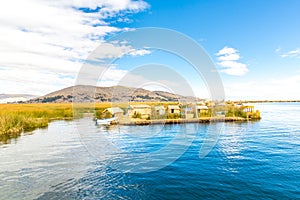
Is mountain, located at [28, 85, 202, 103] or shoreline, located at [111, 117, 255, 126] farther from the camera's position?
mountain, located at [28, 85, 202, 103]

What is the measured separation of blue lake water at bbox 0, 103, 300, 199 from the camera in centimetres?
1265

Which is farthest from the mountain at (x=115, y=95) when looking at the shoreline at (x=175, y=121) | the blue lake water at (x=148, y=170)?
the blue lake water at (x=148, y=170)

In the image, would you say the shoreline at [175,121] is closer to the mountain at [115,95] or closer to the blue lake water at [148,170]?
the mountain at [115,95]

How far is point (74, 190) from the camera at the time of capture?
12.8 metres

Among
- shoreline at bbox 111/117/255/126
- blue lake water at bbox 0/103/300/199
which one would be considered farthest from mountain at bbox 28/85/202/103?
blue lake water at bbox 0/103/300/199

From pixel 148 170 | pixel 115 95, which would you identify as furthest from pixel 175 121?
pixel 148 170

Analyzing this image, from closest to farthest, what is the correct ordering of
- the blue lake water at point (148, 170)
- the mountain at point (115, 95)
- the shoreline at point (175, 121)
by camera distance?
the blue lake water at point (148, 170), the shoreline at point (175, 121), the mountain at point (115, 95)

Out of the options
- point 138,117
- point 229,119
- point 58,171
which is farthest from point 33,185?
point 229,119

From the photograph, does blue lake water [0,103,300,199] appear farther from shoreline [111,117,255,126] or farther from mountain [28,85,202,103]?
shoreline [111,117,255,126]

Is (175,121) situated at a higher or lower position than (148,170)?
higher

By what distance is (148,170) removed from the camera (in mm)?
16703

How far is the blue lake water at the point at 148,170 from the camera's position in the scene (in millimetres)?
12648

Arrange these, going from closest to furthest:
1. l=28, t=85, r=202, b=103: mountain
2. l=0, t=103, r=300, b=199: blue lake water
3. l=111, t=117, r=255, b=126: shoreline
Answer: l=0, t=103, r=300, b=199: blue lake water
l=111, t=117, r=255, b=126: shoreline
l=28, t=85, r=202, b=103: mountain

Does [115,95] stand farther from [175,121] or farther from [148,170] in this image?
[148,170]
